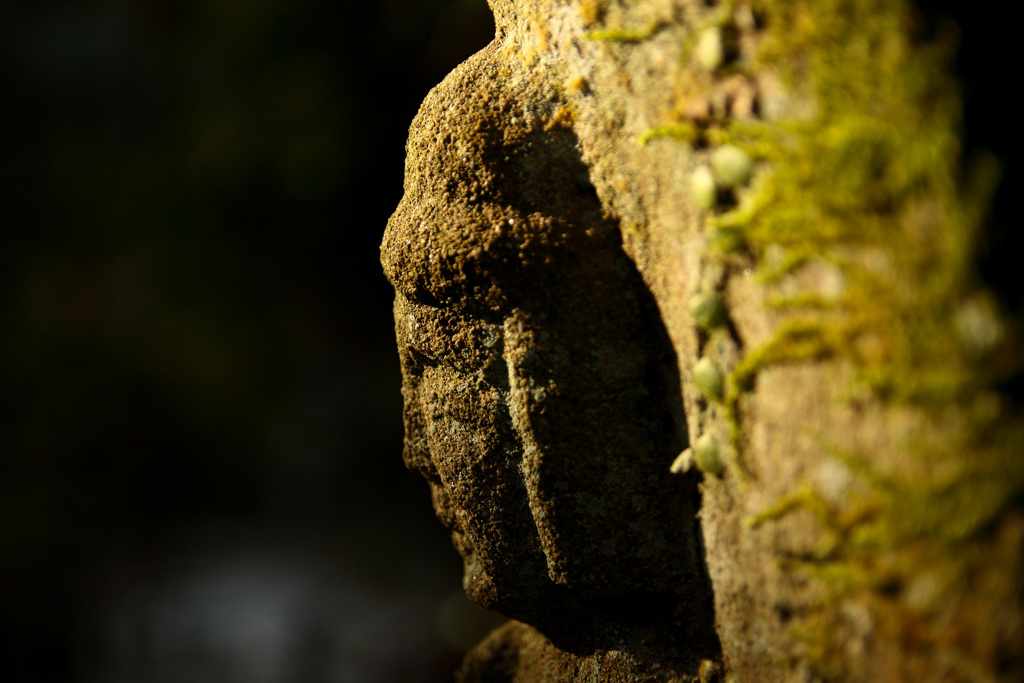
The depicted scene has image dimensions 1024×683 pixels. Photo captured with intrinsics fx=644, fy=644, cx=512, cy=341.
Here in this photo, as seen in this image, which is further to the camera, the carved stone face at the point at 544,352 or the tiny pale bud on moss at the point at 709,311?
the carved stone face at the point at 544,352

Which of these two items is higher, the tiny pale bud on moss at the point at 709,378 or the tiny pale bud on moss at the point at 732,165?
the tiny pale bud on moss at the point at 732,165

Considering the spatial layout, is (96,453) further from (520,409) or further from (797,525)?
(797,525)

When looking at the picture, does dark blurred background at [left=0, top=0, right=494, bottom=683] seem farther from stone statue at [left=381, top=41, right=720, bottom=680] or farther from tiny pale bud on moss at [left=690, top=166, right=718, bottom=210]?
tiny pale bud on moss at [left=690, top=166, right=718, bottom=210]

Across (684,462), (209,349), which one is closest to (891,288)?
(684,462)

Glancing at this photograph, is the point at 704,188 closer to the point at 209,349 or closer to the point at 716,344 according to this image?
the point at 716,344

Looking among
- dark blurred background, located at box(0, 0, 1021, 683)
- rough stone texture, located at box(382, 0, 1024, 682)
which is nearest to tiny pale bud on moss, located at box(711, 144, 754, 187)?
rough stone texture, located at box(382, 0, 1024, 682)

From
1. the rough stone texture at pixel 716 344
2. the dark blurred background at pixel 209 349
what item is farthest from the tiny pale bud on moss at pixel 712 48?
the dark blurred background at pixel 209 349

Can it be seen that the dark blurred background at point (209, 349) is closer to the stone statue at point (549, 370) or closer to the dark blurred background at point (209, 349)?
the dark blurred background at point (209, 349)

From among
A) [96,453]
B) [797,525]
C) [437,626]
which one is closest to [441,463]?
[797,525]
